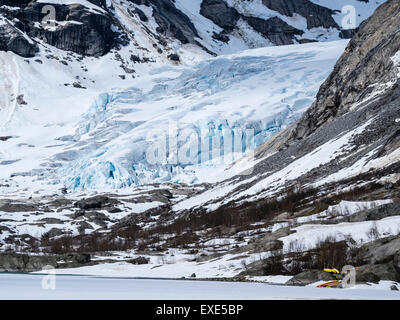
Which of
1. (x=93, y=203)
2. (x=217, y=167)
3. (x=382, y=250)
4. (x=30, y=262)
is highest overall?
(x=217, y=167)

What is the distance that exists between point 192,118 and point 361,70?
34440 millimetres

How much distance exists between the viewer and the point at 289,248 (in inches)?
745

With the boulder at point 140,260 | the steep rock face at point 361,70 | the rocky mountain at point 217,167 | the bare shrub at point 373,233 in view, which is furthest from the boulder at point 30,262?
the steep rock face at point 361,70

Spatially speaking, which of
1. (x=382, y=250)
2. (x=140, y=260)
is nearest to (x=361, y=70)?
(x=140, y=260)

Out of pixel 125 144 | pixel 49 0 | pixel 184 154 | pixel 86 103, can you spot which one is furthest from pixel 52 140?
pixel 49 0

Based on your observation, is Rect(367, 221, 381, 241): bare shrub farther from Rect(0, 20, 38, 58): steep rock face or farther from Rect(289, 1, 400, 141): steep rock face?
Rect(0, 20, 38, 58): steep rock face

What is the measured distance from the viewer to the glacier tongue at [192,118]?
8488 cm

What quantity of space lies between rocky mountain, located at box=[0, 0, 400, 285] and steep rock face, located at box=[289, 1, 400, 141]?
9.0 inches

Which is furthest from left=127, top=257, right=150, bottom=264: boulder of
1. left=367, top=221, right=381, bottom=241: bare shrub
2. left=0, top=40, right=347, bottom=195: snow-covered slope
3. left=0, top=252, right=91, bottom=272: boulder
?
left=0, top=40, right=347, bottom=195: snow-covered slope

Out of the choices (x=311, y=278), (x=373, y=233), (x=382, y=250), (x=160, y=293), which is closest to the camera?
(x=160, y=293)

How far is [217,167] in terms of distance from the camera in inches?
3406

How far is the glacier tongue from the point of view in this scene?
278ft

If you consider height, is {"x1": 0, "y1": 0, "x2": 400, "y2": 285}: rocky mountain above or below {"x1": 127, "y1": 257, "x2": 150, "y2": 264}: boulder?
above

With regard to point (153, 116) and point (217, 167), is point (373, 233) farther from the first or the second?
point (153, 116)
